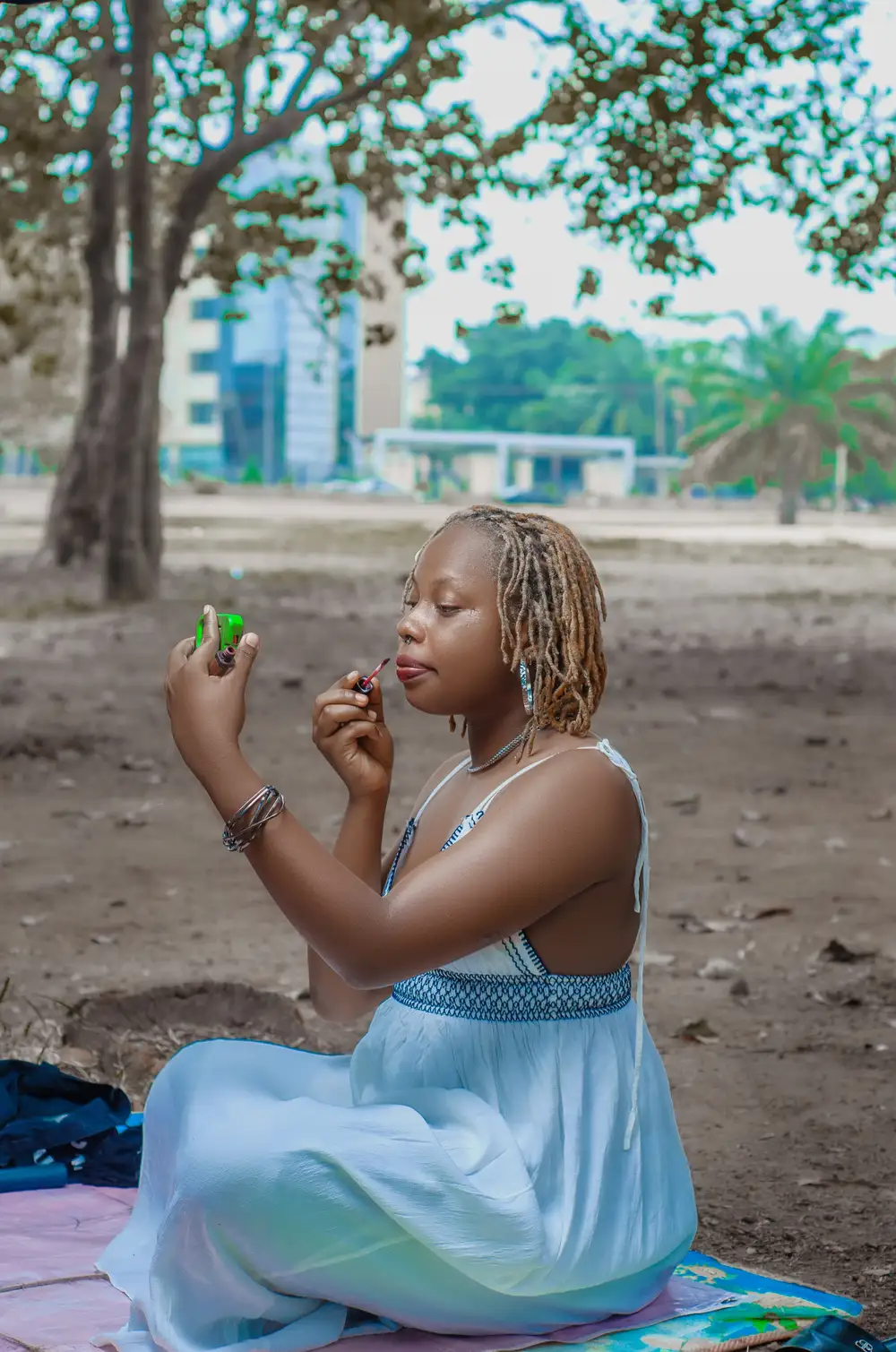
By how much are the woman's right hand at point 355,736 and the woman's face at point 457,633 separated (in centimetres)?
7

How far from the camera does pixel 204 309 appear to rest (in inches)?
4449

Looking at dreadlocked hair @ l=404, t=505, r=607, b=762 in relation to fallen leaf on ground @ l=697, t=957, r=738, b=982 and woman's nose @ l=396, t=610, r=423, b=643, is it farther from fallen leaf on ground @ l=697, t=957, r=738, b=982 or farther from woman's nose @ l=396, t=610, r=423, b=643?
fallen leaf on ground @ l=697, t=957, r=738, b=982

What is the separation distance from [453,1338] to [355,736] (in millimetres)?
869

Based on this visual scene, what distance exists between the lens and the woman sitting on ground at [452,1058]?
2.54 m

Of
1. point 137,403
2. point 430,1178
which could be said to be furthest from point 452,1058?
point 137,403

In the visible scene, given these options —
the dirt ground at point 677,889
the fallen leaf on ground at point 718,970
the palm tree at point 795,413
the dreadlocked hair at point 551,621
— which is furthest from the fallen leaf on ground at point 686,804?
the palm tree at point 795,413

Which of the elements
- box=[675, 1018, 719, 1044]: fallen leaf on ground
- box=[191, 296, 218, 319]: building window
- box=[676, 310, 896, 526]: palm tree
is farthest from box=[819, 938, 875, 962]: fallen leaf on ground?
box=[191, 296, 218, 319]: building window

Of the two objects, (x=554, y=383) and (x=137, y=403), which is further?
(x=554, y=383)

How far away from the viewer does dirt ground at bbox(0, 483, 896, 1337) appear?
15.1 feet

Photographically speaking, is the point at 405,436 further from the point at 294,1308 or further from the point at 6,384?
the point at 294,1308

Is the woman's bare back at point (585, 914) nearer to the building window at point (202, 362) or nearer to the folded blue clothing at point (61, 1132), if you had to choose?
the folded blue clothing at point (61, 1132)

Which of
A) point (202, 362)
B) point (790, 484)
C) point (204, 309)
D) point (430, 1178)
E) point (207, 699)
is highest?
point (204, 309)

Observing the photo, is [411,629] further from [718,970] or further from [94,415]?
[94,415]

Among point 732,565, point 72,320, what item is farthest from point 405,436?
point 732,565
